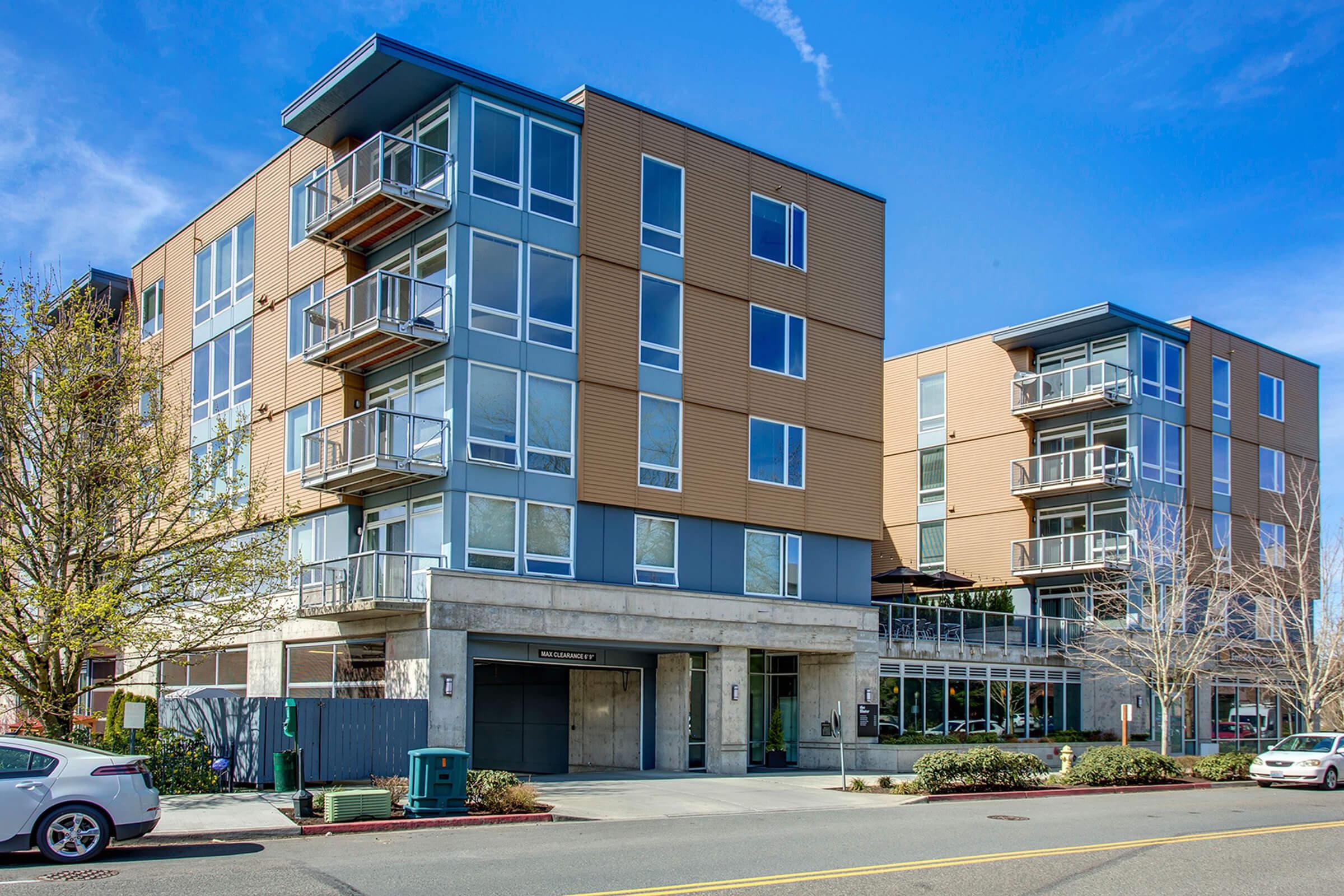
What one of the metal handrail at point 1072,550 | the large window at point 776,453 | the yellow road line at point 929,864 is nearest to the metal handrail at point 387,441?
the large window at point 776,453

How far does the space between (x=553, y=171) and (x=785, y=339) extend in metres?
7.89

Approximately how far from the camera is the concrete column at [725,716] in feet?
97.5

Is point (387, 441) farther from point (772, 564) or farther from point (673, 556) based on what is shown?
point (772, 564)

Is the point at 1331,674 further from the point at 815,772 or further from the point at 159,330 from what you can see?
the point at 159,330

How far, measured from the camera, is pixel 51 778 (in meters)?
13.5

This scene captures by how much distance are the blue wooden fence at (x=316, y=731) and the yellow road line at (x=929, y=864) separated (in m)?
11.8

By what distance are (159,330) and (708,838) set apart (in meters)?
28.5

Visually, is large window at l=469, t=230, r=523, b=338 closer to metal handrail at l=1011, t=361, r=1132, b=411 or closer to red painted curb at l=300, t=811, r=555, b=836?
red painted curb at l=300, t=811, r=555, b=836

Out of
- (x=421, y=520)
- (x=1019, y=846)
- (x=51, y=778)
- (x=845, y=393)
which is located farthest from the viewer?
(x=845, y=393)

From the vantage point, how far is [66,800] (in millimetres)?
13477

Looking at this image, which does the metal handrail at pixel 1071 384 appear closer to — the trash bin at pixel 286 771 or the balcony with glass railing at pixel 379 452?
the balcony with glass railing at pixel 379 452

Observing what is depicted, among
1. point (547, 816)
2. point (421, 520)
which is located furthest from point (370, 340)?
point (547, 816)

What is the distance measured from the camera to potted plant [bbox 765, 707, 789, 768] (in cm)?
3288

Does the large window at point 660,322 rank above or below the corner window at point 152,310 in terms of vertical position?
below
